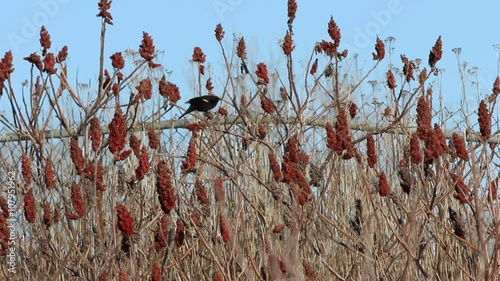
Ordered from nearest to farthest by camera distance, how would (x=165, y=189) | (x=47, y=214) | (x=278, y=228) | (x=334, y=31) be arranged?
(x=165, y=189)
(x=278, y=228)
(x=47, y=214)
(x=334, y=31)

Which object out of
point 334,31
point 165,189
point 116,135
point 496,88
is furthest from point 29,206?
point 496,88

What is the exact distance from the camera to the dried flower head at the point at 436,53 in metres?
2.81

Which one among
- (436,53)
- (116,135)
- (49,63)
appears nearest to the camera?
(116,135)

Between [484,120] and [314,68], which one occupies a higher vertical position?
[314,68]

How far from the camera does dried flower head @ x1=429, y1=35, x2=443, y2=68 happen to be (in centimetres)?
281

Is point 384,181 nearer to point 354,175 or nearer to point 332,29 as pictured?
point 332,29

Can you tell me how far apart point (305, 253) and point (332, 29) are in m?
0.83

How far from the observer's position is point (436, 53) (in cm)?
284

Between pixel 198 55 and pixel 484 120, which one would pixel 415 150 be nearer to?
pixel 484 120

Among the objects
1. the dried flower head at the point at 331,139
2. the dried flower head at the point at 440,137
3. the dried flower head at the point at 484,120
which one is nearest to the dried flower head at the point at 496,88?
→ the dried flower head at the point at 440,137

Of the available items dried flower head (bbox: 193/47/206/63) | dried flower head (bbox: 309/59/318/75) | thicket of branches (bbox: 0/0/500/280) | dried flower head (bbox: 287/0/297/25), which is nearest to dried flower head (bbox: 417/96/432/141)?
thicket of branches (bbox: 0/0/500/280)

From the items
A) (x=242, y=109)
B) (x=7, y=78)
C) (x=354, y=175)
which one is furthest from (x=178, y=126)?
(x=7, y=78)

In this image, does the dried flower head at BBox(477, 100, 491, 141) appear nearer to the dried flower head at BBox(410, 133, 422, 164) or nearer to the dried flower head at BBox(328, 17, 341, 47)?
the dried flower head at BBox(410, 133, 422, 164)

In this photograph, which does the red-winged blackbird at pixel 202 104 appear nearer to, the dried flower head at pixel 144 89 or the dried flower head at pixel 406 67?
the dried flower head at pixel 144 89
